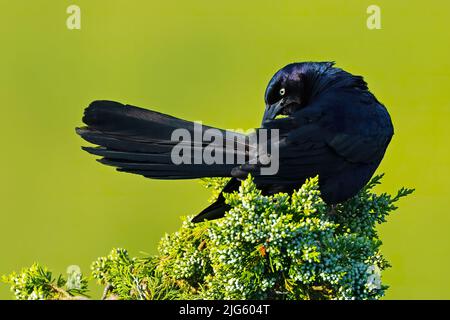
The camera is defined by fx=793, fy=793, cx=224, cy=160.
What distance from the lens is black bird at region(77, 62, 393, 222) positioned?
4668mm

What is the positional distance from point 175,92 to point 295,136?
20.4 feet

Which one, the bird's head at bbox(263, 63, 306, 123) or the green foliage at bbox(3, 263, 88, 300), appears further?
the bird's head at bbox(263, 63, 306, 123)

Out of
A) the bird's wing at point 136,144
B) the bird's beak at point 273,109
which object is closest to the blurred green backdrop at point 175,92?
the bird's beak at point 273,109

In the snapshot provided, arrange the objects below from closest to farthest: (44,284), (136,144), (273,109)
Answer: (44,284) → (136,144) → (273,109)

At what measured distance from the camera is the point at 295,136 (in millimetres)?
5133

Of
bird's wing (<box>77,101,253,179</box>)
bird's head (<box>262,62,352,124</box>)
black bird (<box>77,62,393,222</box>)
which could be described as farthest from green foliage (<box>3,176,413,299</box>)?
bird's head (<box>262,62,352,124</box>)

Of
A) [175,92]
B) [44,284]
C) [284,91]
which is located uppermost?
[175,92]

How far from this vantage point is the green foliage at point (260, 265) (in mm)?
3693

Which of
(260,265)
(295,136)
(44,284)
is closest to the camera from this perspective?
(260,265)

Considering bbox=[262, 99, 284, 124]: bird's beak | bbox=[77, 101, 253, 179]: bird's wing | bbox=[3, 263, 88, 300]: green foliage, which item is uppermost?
bbox=[262, 99, 284, 124]: bird's beak

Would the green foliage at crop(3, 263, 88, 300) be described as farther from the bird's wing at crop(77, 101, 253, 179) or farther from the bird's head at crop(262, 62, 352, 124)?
the bird's head at crop(262, 62, 352, 124)

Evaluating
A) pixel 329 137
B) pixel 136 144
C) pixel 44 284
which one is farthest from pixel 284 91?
pixel 44 284

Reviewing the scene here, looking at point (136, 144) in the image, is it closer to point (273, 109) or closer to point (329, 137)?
point (329, 137)
